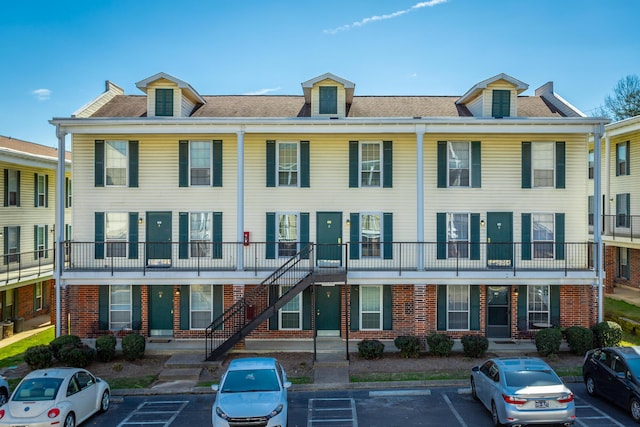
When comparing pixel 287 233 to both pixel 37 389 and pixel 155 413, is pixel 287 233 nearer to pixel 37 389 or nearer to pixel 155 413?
pixel 155 413

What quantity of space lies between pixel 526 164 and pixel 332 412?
12542 mm

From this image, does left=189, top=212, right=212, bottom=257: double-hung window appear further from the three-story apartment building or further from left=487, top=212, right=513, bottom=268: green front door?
left=487, top=212, right=513, bottom=268: green front door

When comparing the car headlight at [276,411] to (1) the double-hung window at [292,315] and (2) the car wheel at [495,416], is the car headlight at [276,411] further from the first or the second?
(1) the double-hung window at [292,315]

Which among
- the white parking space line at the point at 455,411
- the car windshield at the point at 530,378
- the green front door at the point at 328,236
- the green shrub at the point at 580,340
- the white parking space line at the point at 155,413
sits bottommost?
the white parking space line at the point at 155,413

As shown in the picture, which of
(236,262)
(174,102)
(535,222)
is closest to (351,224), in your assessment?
(236,262)

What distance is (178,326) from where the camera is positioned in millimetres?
18953

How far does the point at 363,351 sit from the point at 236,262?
6.00 meters

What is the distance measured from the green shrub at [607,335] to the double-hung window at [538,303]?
190 centimetres

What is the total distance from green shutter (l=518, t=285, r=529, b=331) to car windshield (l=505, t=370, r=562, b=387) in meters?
7.98

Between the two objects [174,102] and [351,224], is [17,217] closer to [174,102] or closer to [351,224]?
[174,102]

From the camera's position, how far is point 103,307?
19.0 meters

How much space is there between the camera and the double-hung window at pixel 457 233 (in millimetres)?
19195

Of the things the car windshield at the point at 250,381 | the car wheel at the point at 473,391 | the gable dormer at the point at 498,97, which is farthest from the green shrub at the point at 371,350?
the gable dormer at the point at 498,97

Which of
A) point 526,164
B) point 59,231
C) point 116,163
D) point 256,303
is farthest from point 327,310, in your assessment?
point 59,231
